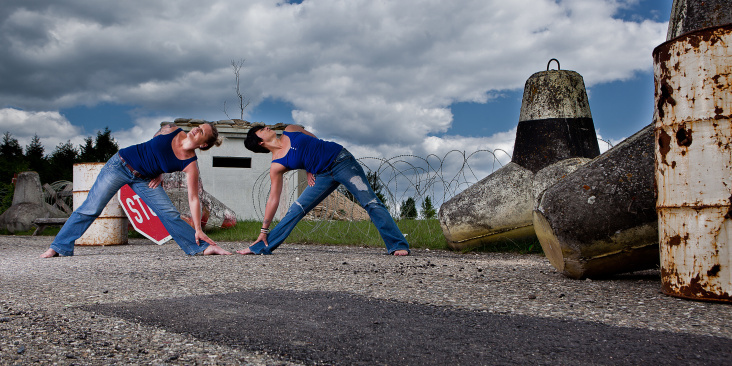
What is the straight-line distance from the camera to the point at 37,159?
875 inches

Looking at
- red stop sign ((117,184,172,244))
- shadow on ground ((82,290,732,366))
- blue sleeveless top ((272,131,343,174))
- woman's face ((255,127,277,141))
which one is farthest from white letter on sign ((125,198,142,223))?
shadow on ground ((82,290,732,366))

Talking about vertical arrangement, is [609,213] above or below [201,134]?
below

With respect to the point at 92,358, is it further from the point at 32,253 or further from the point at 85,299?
the point at 32,253

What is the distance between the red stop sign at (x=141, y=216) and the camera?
8.69m

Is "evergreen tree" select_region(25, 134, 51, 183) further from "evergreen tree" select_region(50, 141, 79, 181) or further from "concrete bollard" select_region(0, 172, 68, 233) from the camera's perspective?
"concrete bollard" select_region(0, 172, 68, 233)

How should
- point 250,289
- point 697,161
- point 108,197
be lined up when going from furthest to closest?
1. point 108,197
2. point 250,289
3. point 697,161

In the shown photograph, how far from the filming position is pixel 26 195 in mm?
13391

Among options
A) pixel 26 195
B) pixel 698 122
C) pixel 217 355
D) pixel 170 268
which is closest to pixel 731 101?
pixel 698 122

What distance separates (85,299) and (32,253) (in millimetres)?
4433

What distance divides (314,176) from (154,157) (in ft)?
5.83

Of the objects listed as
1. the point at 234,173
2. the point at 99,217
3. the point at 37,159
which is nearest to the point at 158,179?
the point at 99,217

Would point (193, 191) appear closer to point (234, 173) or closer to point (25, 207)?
point (25, 207)

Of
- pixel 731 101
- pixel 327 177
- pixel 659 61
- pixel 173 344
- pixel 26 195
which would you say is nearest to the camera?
pixel 173 344

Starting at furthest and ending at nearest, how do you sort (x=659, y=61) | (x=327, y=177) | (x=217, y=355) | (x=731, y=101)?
Result: 1. (x=327, y=177)
2. (x=659, y=61)
3. (x=731, y=101)
4. (x=217, y=355)
